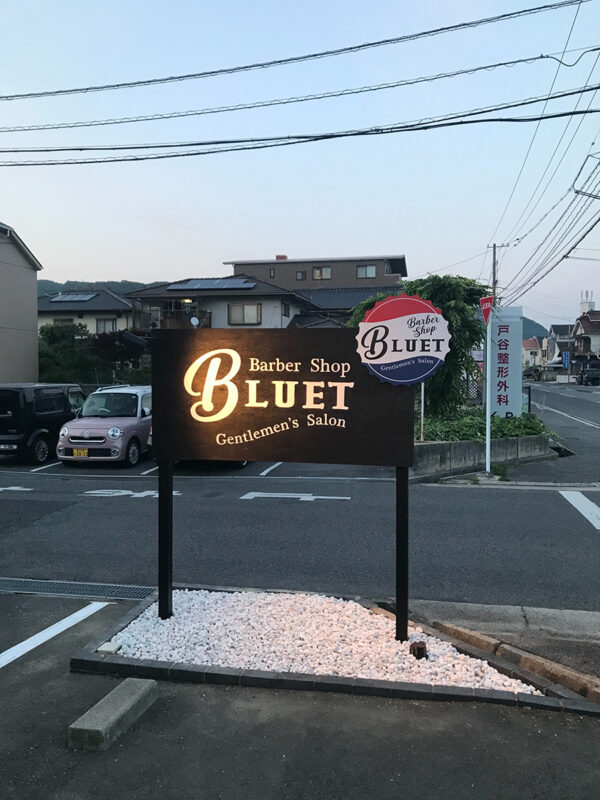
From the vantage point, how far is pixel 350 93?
11.2 metres

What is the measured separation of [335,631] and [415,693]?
36.1 inches

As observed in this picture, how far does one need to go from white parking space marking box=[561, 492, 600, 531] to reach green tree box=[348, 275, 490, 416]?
20.4 ft

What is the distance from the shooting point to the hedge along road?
6.15m

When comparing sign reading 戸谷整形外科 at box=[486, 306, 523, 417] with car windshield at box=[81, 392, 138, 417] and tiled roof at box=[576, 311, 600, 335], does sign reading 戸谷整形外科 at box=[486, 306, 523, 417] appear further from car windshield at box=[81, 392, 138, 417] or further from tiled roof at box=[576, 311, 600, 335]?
tiled roof at box=[576, 311, 600, 335]

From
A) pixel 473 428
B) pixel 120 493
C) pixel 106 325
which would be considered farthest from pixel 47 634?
pixel 106 325

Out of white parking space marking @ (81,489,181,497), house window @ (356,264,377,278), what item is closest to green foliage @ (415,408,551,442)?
white parking space marking @ (81,489,181,497)

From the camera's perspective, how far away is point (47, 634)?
4.89 metres

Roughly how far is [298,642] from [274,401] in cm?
178

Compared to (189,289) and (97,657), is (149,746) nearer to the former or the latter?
(97,657)

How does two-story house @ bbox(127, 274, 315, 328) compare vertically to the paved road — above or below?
above

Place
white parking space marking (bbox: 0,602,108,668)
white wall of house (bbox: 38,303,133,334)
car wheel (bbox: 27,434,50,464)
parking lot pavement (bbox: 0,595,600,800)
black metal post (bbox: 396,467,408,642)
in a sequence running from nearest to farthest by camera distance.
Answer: parking lot pavement (bbox: 0,595,600,800), black metal post (bbox: 396,467,408,642), white parking space marking (bbox: 0,602,108,668), car wheel (bbox: 27,434,50,464), white wall of house (bbox: 38,303,133,334)

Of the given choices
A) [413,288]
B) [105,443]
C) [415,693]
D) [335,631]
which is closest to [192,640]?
Result: [335,631]

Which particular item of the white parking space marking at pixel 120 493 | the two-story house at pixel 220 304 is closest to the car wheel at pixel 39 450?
the white parking space marking at pixel 120 493

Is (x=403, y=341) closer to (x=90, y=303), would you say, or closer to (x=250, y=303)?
(x=250, y=303)
